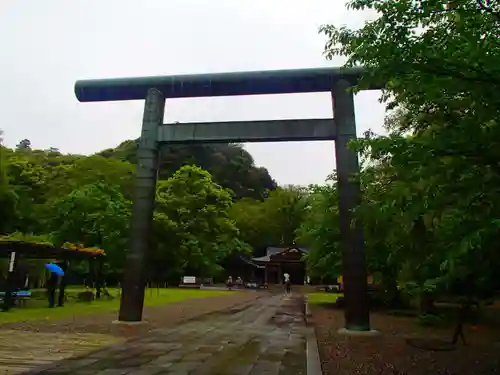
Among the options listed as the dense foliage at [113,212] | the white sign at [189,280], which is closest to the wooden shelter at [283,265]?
the dense foliage at [113,212]

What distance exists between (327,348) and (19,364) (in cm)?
539

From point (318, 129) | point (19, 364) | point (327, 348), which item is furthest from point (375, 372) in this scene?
point (318, 129)

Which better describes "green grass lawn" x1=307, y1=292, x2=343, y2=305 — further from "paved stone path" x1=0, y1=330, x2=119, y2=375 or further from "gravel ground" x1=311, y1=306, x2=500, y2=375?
"paved stone path" x1=0, y1=330, x2=119, y2=375

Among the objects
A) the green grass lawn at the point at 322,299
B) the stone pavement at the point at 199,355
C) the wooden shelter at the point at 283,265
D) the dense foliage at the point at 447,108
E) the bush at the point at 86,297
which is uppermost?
the wooden shelter at the point at 283,265

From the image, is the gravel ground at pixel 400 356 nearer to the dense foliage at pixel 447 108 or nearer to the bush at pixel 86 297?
the dense foliage at pixel 447 108

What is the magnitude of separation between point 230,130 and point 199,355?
6058 mm

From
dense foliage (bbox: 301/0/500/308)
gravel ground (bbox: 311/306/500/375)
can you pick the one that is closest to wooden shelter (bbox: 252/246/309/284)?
gravel ground (bbox: 311/306/500/375)

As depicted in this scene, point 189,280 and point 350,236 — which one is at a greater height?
point 189,280

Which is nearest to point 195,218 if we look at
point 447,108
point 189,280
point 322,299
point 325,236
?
point 189,280

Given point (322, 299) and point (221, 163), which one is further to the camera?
point (221, 163)

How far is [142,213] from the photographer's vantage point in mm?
11797

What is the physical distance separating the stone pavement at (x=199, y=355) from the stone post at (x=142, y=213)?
1.17 metres

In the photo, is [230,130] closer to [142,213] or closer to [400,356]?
[142,213]

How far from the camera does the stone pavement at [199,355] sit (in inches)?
257
